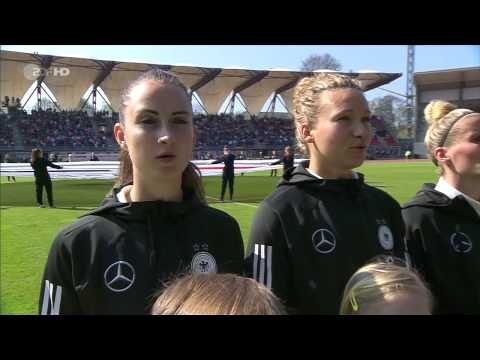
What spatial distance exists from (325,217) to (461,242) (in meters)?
0.69

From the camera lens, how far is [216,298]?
989 millimetres

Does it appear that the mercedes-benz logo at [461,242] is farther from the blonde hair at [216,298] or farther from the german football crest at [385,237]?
the blonde hair at [216,298]

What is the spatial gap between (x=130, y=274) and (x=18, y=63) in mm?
43141

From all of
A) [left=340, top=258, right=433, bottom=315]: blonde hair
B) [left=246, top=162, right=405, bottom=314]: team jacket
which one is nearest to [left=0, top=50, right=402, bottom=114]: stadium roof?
[left=246, top=162, right=405, bottom=314]: team jacket

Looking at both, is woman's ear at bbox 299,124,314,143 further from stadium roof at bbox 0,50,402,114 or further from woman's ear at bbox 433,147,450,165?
stadium roof at bbox 0,50,402,114

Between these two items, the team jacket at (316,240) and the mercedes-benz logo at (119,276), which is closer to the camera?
the mercedes-benz logo at (119,276)

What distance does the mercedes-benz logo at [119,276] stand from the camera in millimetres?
1559

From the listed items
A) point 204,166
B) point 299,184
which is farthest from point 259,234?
point 204,166

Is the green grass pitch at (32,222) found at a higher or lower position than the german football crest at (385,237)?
lower

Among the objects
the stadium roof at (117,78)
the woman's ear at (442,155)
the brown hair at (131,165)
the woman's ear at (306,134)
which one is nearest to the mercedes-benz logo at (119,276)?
the brown hair at (131,165)

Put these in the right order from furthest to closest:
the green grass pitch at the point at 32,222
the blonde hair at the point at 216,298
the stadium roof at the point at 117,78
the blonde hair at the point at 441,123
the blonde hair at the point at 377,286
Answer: the stadium roof at the point at 117,78 < the green grass pitch at the point at 32,222 < the blonde hair at the point at 441,123 < the blonde hair at the point at 377,286 < the blonde hair at the point at 216,298

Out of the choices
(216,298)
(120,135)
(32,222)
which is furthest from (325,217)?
(32,222)

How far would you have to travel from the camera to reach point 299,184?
202cm

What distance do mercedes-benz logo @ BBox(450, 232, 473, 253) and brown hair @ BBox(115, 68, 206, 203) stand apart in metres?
1.17
